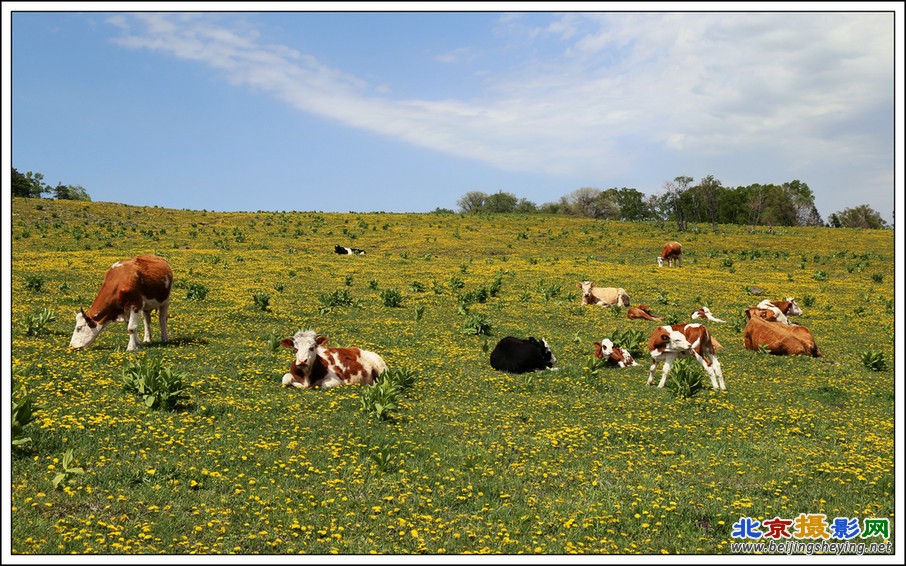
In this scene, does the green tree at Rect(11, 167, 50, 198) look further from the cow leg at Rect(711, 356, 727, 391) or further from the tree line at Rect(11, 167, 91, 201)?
the cow leg at Rect(711, 356, 727, 391)

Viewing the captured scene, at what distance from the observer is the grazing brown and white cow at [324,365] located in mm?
13648

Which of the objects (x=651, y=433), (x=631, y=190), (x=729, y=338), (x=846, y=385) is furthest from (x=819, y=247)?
(x=631, y=190)

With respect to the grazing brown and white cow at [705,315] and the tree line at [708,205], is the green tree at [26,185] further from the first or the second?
the grazing brown and white cow at [705,315]

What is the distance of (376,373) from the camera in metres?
14.7

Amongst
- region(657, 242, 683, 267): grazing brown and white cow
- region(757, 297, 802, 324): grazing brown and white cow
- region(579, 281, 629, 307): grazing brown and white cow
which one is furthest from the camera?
region(657, 242, 683, 267): grazing brown and white cow

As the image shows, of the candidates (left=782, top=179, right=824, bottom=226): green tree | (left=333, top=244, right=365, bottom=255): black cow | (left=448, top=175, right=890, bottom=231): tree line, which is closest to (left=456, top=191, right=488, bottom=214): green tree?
(left=448, top=175, right=890, bottom=231): tree line

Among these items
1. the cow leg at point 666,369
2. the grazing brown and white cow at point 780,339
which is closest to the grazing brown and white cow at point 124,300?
the cow leg at point 666,369

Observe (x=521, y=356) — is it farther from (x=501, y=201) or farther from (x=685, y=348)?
(x=501, y=201)

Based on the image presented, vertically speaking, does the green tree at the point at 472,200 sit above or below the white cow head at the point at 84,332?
above

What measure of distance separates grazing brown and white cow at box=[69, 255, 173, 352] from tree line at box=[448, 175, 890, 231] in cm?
5870

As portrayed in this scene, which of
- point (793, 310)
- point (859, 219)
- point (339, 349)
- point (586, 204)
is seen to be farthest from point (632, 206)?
point (339, 349)

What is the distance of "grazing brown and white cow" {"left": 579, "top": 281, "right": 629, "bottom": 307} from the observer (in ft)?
90.2

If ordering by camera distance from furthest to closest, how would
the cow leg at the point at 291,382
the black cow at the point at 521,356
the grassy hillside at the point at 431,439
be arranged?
the black cow at the point at 521,356
the cow leg at the point at 291,382
the grassy hillside at the point at 431,439

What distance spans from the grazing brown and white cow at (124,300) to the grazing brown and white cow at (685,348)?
12600mm
